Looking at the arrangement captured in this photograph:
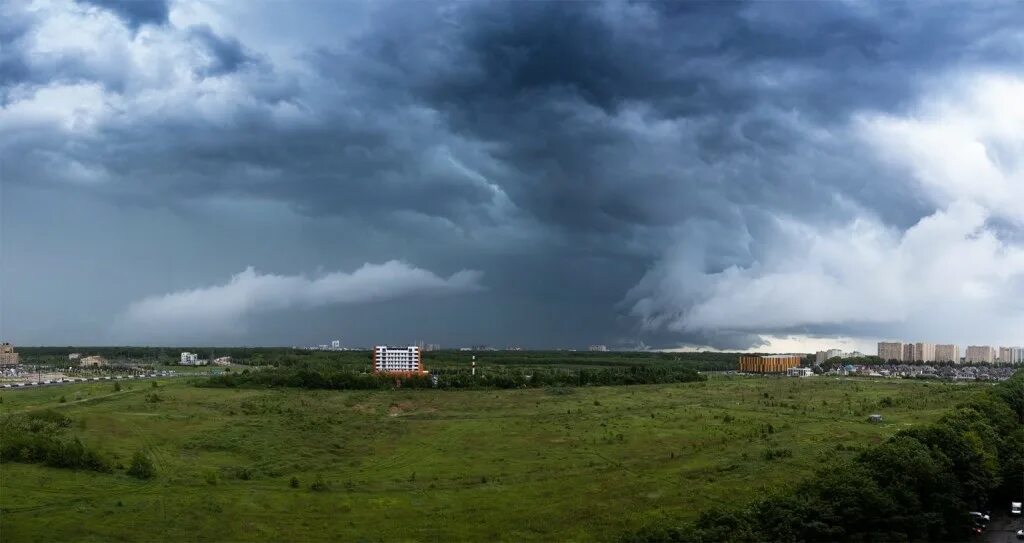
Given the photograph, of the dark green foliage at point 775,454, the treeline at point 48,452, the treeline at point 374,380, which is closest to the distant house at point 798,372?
the treeline at point 374,380

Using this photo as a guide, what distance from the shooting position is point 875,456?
143 feet

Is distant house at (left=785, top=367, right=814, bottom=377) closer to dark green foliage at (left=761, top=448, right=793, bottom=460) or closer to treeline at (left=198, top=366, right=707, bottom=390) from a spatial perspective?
treeline at (left=198, top=366, right=707, bottom=390)

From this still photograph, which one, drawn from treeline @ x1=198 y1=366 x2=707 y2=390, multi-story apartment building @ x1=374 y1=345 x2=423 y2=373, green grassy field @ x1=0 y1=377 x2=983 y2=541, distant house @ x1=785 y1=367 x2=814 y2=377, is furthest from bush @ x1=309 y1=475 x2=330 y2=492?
distant house @ x1=785 y1=367 x2=814 y2=377

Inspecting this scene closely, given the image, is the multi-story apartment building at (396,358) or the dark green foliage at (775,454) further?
the multi-story apartment building at (396,358)

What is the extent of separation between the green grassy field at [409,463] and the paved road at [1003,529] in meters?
10.6

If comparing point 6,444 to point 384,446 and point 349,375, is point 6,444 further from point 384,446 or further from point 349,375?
point 349,375

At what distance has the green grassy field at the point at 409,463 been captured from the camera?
42938 mm

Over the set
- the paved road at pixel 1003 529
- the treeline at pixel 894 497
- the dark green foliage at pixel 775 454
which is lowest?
the paved road at pixel 1003 529

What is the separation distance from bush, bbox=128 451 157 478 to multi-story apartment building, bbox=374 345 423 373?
294 feet

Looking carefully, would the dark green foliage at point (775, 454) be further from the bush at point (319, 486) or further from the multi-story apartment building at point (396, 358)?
the multi-story apartment building at point (396, 358)

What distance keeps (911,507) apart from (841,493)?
449cm

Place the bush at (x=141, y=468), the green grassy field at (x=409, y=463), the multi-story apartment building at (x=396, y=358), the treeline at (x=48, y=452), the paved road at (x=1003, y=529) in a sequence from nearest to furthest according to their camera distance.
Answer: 1. the green grassy field at (x=409, y=463)
2. the paved road at (x=1003, y=529)
3. the bush at (x=141, y=468)
4. the treeline at (x=48, y=452)
5. the multi-story apartment building at (x=396, y=358)

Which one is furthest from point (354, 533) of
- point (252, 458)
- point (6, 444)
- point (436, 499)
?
point (6, 444)

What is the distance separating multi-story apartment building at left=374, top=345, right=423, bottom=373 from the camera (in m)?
142
